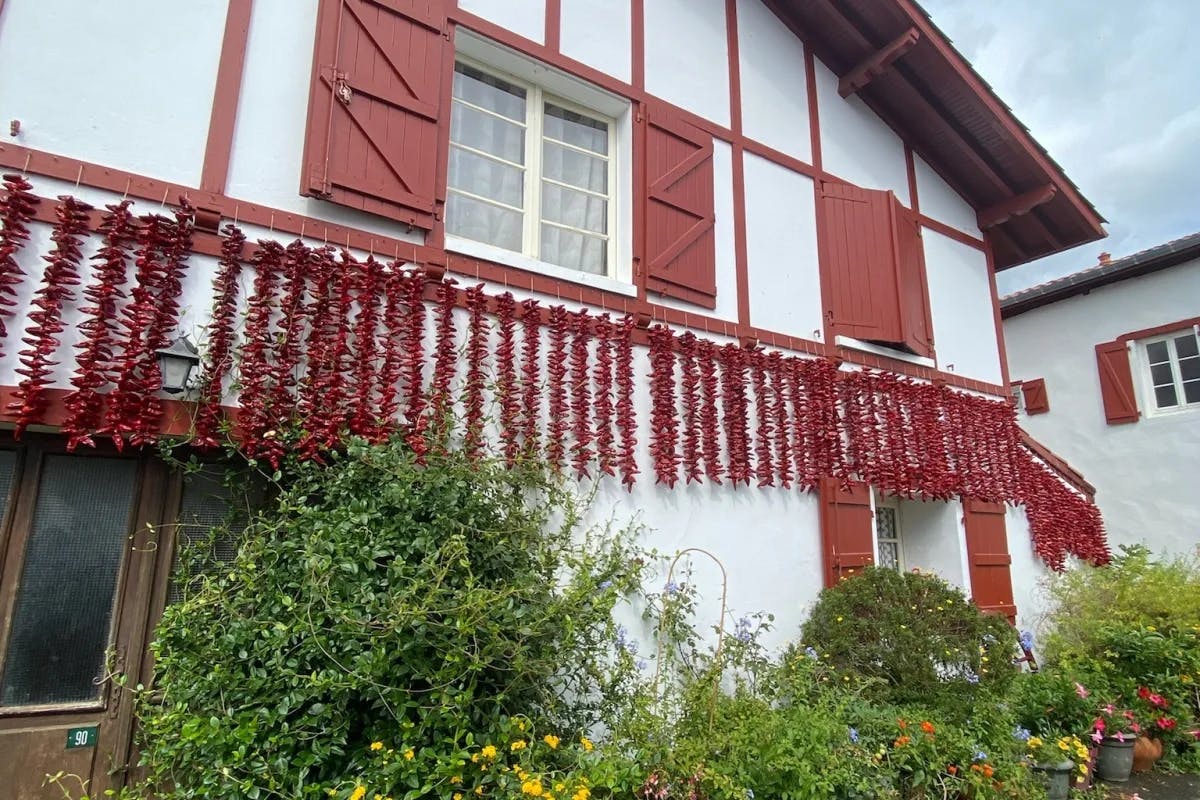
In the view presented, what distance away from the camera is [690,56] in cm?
546

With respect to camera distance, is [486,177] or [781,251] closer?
[486,177]

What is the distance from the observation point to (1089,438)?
30.6 ft

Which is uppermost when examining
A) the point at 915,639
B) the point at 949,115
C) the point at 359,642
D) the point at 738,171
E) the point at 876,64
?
the point at 876,64

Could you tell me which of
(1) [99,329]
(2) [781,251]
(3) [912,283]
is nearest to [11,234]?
(1) [99,329]

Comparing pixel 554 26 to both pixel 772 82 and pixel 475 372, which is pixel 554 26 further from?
pixel 475 372

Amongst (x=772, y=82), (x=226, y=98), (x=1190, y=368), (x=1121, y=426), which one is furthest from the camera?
(x=1121, y=426)

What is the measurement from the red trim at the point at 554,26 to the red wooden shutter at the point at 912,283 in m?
3.53

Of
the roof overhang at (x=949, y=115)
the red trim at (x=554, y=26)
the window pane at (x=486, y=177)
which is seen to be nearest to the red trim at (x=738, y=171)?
the roof overhang at (x=949, y=115)

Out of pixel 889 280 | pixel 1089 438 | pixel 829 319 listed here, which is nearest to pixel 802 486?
pixel 829 319

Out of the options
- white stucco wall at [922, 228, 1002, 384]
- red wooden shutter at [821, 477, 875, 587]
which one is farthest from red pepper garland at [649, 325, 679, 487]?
white stucco wall at [922, 228, 1002, 384]

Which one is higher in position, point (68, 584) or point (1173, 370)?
point (1173, 370)

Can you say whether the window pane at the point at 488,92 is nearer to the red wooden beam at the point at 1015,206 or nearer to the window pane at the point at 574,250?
the window pane at the point at 574,250

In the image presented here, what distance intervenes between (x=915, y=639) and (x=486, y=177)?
13.5 ft

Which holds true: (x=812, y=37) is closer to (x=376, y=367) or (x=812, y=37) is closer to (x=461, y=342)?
(x=461, y=342)
